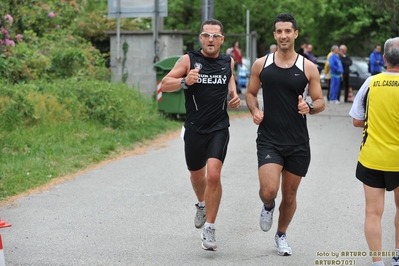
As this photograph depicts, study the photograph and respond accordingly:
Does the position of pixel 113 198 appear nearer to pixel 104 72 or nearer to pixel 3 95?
pixel 3 95

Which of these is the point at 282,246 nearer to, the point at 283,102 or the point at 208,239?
the point at 208,239

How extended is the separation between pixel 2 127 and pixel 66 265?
699cm

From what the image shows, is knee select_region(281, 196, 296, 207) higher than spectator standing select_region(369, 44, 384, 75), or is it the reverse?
knee select_region(281, 196, 296, 207)

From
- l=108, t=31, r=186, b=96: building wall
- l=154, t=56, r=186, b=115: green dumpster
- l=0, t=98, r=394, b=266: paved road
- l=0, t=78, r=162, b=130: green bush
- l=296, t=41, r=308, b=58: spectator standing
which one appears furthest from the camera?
l=296, t=41, r=308, b=58: spectator standing

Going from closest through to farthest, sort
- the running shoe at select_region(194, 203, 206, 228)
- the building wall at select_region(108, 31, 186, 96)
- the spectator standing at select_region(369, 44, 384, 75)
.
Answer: the running shoe at select_region(194, 203, 206, 228)
the building wall at select_region(108, 31, 186, 96)
the spectator standing at select_region(369, 44, 384, 75)

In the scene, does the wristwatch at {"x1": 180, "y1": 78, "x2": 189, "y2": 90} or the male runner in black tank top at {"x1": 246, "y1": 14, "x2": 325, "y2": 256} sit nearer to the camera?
the male runner in black tank top at {"x1": 246, "y1": 14, "x2": 325, "y2": 256}

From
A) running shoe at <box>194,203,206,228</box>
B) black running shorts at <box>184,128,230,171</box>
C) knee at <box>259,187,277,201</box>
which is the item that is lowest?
running shoe at <box>194,203,206,228</box>

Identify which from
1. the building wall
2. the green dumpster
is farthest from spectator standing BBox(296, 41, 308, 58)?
the green dumpster

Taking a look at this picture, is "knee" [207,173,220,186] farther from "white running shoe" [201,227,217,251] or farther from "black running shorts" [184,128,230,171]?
"white running shoe" [201,227,217,251]

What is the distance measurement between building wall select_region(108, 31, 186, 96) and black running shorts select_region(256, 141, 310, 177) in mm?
13591

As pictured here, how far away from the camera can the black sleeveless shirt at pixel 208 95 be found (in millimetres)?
7625

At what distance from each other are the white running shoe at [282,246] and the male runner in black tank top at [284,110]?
1.26 feet

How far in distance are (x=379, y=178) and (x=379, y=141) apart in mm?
307

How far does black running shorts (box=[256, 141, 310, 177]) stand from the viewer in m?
7.27
